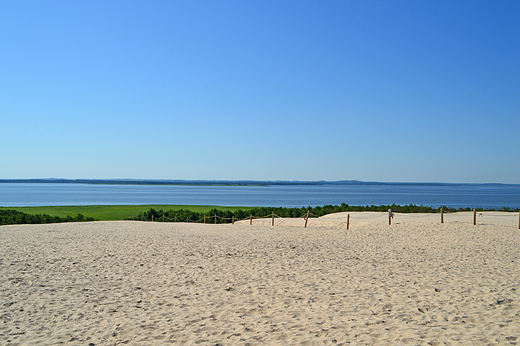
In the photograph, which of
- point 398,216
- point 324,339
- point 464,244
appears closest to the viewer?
point 324,339

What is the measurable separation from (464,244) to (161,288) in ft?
39.9

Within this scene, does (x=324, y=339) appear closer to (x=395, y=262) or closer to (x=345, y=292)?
(x=345, y=292)

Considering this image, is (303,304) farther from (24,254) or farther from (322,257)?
(24,254)

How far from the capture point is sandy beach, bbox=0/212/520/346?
18.7 feet

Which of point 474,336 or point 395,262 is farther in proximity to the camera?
point 395,262

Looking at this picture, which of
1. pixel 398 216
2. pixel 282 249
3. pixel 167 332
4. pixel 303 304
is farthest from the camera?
pixel 398 216

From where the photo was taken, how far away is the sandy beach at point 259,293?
569cm

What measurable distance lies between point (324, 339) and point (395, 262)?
22.7 ft

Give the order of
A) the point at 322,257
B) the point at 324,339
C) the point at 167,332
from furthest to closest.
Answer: the point at 322,257 → the point at 167,332 → the point at 324,339

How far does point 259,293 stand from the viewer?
809cm

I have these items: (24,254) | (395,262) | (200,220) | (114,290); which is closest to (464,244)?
(395,262)

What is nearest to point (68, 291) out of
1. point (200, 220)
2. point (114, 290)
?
point (114, 290)

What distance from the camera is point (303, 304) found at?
735 centimetres

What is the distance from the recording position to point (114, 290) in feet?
27.5
